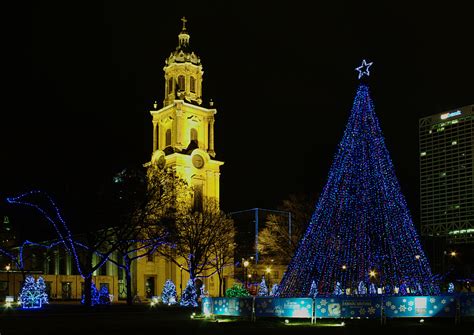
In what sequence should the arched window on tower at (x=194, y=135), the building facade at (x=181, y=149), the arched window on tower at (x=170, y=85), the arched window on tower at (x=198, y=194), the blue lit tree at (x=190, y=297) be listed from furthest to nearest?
the arched window on tower at (x=170, y=85), the arched window on tower at (x=194, y=135), the arched window on tower at (x=198, y=194), the building facade at (x=181, y=149), the blue lit tree at (x=190, y=297)

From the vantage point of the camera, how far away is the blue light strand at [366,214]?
Result: 115ft

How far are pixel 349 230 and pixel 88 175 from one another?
25.6 metres

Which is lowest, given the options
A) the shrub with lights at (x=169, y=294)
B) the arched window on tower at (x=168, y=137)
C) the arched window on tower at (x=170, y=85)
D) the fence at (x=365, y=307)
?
the shrub with lights at (x=169, y=294)

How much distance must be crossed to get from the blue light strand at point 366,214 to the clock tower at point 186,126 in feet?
187

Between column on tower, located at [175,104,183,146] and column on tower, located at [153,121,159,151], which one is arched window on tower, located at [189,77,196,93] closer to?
column on tower, located at [175,104,183,146]

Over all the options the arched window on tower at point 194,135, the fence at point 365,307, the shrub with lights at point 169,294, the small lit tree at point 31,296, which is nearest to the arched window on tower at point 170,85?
the arched window on tower at point 194,135

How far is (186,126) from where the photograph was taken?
324 feet

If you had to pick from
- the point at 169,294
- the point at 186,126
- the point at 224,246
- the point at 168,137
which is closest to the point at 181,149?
the point at 186,126

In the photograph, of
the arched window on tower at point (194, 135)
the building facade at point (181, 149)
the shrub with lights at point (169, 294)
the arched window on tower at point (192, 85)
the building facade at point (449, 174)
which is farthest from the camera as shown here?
the building facade at point (449, 174)

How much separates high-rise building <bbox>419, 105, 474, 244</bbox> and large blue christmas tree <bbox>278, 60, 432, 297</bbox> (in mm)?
119889

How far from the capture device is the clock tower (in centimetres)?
9606

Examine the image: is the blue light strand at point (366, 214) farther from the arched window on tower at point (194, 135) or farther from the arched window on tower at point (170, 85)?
the arched window on tower at point (170, 85)

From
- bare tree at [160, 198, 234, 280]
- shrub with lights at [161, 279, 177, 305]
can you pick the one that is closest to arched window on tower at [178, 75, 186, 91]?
bare tree at [160, 198, 234, 280]

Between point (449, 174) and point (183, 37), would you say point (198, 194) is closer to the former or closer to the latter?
point (183, 37)
